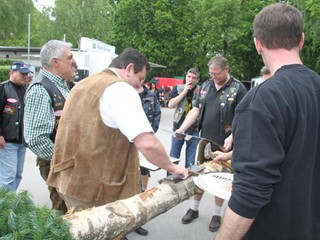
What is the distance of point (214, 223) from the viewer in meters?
4.31

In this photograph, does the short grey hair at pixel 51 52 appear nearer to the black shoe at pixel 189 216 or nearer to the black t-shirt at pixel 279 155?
the black t-shirt at pixel 279 155

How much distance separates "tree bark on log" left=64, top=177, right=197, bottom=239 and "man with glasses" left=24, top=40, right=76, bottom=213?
1.06 meters

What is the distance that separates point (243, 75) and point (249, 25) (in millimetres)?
6115

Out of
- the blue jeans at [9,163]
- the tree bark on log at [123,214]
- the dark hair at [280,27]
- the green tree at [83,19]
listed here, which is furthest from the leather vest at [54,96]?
the green tree at [83,19]

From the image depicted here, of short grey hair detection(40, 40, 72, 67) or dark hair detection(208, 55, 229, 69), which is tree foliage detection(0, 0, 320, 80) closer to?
dark hair detection(208, 55, 229, 69)

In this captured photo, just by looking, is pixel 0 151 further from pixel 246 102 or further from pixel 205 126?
pixel 246 102

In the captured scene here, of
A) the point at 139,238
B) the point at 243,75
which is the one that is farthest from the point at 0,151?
the point at 243,75

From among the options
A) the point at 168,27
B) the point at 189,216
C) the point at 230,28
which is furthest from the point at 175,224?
the point at 168,27

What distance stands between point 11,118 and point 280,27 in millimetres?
3745

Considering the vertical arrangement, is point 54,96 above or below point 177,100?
above

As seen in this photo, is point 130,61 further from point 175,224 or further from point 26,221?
point 175,224

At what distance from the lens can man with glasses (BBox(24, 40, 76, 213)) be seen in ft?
9.21

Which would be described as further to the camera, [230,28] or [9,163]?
[230,28]

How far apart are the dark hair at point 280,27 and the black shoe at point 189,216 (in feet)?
11.0
